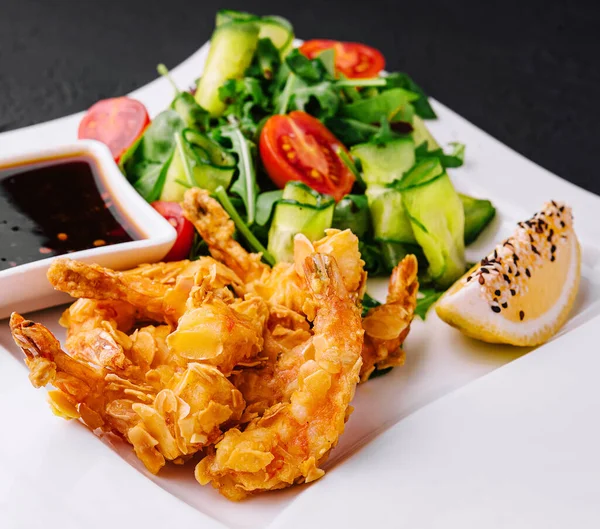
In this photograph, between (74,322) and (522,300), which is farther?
(522,300)

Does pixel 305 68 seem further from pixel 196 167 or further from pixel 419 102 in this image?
pixel 196 167

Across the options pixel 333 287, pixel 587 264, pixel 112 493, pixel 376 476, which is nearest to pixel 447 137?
pixel 587 264

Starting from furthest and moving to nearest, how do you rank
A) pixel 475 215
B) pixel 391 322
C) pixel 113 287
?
pixel 475 215
pixel 391 322
pixel 113 287

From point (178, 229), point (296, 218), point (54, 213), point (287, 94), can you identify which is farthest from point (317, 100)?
point (54, 213)

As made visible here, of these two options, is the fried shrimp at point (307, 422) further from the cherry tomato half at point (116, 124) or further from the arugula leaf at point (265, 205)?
the cherry tomato half at point (116, 124)

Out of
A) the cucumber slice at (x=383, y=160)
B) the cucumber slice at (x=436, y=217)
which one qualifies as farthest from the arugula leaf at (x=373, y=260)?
the cucumber slice at (x=383, y=160)

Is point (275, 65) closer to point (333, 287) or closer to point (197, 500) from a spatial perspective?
point (333, 287)
